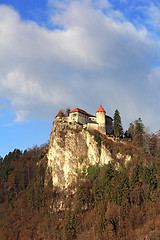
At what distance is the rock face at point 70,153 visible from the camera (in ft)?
259

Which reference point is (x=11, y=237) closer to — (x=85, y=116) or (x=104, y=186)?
(x=104, y=186)

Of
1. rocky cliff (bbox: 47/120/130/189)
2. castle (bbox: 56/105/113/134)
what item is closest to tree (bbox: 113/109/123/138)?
castle (bbox: 56/105/113/134)

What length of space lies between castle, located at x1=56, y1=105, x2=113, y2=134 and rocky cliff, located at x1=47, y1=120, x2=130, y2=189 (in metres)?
2.16

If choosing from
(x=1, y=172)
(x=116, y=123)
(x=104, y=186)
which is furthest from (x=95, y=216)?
(x=1, y=172)

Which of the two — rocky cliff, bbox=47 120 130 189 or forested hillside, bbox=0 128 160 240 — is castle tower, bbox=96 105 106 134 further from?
forested hillside, bbox=0 128 160 240

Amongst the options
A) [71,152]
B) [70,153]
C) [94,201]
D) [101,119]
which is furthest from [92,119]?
[94,201]

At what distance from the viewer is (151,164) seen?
225 ft

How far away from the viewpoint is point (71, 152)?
83.1 m

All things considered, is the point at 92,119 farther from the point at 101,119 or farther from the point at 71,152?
the point at 71,152

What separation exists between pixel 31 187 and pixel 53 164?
9.99 m

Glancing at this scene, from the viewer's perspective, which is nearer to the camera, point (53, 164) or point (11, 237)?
point (11, 237)

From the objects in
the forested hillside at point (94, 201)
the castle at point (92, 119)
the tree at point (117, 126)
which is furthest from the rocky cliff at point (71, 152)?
the tree at point (117, 126)

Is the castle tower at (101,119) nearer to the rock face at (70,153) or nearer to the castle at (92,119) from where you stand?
the castle at (92,119)

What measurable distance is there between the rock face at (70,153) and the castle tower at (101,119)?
512cm
